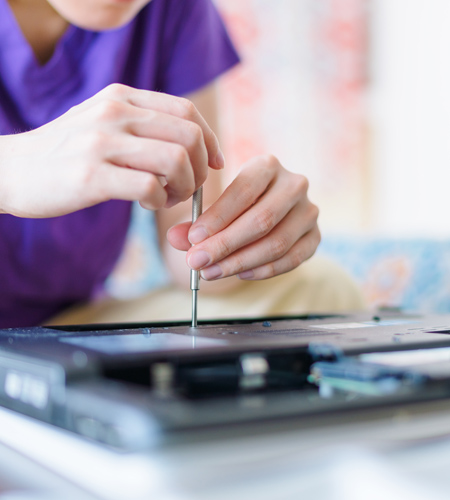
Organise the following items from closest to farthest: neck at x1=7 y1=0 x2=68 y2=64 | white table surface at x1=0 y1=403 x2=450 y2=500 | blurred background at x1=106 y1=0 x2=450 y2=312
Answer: white table surface at x1=0 y1=403 x2=450 y2=500 → neck at x1=7 y1=0 x2=68 y2=64 → blurred background at x1=106 y1=0 x2=450 y2=312

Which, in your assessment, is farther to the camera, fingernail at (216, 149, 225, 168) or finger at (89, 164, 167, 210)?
fingernail at (216, 149, 225, 168)

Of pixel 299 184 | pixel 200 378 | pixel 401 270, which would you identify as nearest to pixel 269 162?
pixel 299 184

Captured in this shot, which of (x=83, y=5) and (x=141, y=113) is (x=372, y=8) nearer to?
(x=83, y=5)

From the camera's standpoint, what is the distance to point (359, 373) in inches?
11.9

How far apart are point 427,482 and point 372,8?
122 inches

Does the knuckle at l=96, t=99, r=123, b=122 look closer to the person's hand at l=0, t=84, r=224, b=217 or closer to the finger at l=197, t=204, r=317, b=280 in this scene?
the person's hand at l=0, t=84, r=224, b=217

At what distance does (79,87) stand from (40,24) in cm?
10

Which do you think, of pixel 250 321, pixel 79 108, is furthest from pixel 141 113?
pixel 250 321

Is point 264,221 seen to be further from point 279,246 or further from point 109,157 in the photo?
point 109,157

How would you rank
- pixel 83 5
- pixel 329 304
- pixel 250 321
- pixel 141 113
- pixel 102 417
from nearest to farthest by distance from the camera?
pixel 102 417
pixel 141 113
pixel 250 321
pixel 83 5
pixel 329 304

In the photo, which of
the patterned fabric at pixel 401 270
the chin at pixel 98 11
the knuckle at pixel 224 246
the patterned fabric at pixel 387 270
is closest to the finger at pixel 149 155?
the knuckle at pixel 224 246

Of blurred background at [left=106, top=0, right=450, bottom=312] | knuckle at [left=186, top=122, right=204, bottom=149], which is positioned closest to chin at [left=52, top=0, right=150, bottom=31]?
knuckle at [left=186, top=122, right=204, bottom=149]

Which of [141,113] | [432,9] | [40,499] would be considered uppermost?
[432,9]

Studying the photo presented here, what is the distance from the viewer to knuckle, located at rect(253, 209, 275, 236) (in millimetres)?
528
